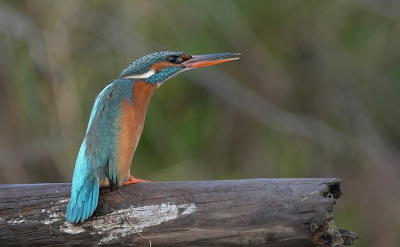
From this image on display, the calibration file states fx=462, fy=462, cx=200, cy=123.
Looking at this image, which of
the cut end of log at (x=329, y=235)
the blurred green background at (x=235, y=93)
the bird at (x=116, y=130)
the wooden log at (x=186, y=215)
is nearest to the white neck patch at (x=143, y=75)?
the bird at (x=116, y=130)

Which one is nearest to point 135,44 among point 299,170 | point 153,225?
point 299,170

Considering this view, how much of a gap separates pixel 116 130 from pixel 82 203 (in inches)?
19.5

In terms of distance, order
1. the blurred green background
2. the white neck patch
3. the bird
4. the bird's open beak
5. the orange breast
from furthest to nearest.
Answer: the blurred green background, the bird's open beak, the white neck patch, the orange breast, the bird

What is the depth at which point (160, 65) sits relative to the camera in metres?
2.60

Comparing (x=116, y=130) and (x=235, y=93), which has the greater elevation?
(x=235, y=93)

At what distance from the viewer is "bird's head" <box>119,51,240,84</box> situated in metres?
2.57

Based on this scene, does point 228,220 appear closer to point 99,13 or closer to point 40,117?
point 40,117

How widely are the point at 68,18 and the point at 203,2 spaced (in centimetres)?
134

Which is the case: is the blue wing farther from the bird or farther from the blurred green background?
the blurred green background

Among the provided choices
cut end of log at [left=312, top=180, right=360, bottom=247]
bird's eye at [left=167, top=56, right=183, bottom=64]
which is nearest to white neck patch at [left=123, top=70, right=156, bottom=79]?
bird's eye at [left=167, top=56, right=183, bottom=64]

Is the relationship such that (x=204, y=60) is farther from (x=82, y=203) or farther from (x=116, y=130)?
(x=82, y=203)

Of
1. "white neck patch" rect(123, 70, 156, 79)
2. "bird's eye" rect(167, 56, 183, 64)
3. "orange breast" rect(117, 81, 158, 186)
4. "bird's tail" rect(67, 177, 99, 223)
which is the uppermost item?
"bird's eye" rect(167, 56, 183, 64)

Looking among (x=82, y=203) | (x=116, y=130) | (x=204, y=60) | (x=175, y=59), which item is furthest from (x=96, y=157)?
(x=204, y=60)

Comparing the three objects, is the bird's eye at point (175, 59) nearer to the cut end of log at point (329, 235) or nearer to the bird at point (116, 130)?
the bird at point (116, 130)
